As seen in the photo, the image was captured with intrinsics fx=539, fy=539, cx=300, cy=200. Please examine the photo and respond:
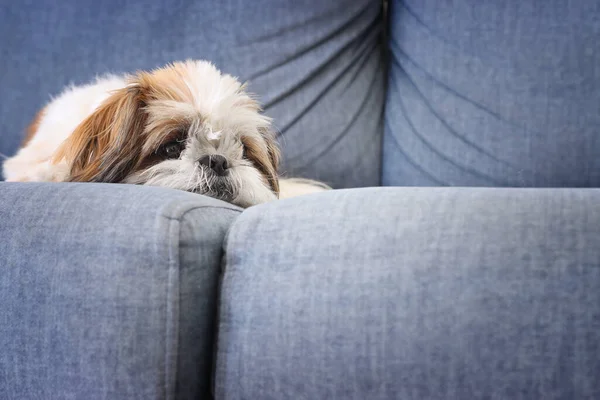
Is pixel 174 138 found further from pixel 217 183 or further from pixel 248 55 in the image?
pixel 248 55

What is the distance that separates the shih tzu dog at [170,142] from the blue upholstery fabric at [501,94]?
484 millimetres

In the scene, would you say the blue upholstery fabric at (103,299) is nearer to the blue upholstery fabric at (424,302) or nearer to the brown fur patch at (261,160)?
the blue upholstery fabric at (424,302)

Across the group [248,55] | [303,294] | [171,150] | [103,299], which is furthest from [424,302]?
[248,55]

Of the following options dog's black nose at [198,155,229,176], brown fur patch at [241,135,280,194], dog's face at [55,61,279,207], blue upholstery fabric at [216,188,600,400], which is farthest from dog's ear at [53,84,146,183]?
blue upholstery fabric at [216,188,600,400]

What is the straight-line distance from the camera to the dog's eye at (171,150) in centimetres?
111

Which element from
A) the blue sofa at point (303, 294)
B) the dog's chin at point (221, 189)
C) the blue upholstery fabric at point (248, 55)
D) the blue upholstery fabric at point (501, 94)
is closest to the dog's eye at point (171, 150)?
the dog's chin at point (221, 189)

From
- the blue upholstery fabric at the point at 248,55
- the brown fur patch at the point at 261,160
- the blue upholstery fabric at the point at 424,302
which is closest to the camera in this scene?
the blue upholstery fabric at the point at 424,302

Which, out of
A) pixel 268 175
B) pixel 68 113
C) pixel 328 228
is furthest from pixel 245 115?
pixel 328 228

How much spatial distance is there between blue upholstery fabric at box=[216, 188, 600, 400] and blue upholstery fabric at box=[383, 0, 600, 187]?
0.73m

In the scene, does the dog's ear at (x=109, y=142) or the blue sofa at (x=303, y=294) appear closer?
the blue sofa at (x=303, y=294)

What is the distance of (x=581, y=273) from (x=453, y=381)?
0.19 m

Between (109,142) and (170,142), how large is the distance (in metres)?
0.12

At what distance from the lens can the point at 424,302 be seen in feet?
2.05

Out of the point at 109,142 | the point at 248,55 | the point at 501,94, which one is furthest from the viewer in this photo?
the point at 248,55
